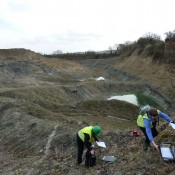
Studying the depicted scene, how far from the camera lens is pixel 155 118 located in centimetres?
1019

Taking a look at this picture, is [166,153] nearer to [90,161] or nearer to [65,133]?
[90,161]

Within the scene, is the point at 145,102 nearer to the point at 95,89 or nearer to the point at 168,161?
the point at 95,89

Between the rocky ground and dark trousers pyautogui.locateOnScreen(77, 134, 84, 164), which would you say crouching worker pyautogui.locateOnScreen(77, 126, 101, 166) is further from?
the rocky ground

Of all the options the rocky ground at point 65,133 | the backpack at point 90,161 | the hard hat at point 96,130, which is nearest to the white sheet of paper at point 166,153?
the rocky ground at point 65,133

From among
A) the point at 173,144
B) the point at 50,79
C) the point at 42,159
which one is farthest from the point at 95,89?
the point at 173,144

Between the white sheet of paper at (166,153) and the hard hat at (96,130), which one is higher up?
the hard hat at (96,130)

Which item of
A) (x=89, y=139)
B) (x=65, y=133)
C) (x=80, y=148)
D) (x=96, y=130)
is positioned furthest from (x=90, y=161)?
(x=65, y=133)

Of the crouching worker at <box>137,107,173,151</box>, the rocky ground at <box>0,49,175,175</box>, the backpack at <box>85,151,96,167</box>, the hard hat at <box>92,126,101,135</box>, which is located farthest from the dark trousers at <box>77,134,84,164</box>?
the crouching worker at <box>137,107,173,151</box>

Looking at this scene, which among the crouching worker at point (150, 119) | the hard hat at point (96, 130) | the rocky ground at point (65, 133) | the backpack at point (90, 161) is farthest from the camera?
the backpack at point (90, 161)

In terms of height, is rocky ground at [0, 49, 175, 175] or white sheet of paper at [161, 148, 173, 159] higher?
white sheet of paper at [161, 148, 173, 159]

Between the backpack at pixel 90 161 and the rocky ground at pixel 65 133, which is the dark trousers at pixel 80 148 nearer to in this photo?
the rocky ground at pixel 65 133

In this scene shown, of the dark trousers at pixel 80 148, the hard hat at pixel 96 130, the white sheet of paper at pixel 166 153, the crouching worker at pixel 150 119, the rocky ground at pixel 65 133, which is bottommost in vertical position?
the rocky ground at pixel 65 133

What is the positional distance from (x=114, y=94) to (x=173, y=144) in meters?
39.3

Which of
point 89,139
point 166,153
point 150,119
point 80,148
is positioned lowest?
point 80,148
